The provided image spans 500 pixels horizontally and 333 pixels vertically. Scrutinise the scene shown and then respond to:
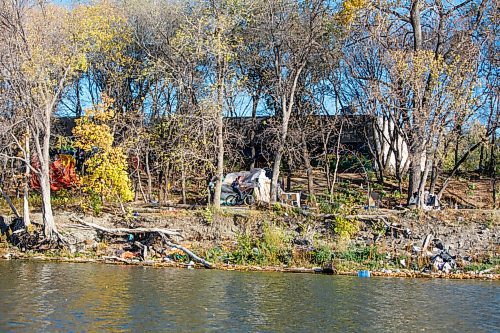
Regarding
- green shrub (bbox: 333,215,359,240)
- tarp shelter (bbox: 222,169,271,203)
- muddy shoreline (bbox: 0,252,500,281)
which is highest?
tarp shelter (bbox: 222,169,271,203)

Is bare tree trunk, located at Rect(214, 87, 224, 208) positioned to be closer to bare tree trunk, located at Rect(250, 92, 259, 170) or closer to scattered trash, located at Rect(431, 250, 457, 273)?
bare tree trunk, located at Rect(250, 92, 259, 170)

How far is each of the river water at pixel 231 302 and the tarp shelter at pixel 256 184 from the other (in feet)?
31.8

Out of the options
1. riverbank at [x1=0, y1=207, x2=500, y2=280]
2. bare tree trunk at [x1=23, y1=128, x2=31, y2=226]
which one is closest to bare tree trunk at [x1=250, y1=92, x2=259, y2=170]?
riverbank at [x1=0, y1=207, x2=500, y2=280]

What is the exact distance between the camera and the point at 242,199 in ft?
109

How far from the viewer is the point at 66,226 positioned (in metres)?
29.3

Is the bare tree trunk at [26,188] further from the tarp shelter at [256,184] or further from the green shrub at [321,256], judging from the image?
the green shrub at [321,256]

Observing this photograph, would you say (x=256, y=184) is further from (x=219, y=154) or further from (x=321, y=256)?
(x=321, y=256)

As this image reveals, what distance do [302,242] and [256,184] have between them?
6329mm

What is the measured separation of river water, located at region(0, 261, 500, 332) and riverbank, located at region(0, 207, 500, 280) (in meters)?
1.84

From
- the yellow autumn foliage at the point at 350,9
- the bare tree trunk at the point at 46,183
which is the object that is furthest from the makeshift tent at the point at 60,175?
the yellow autumn foliage at the point at 350,9

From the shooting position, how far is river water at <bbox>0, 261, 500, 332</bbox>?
14.4 m

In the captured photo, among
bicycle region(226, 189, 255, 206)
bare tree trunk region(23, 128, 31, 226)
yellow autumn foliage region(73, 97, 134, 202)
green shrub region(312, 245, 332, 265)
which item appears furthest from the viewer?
bicycle region(226, 189, 255, 206)

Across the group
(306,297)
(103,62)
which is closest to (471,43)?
(306,297)

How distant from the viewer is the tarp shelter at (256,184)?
110 feet
